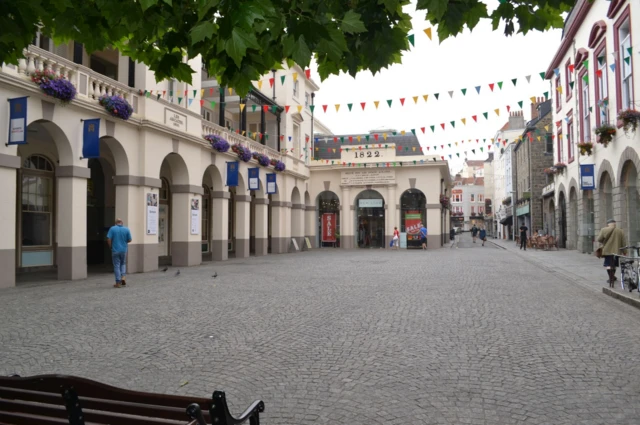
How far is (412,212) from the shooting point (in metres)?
36.2

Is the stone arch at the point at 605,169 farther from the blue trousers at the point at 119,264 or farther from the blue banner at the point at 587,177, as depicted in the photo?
the blue trousers at the point at 119,264

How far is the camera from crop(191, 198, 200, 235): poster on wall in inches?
784

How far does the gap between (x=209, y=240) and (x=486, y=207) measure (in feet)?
255

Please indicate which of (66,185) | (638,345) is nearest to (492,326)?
(638,345)

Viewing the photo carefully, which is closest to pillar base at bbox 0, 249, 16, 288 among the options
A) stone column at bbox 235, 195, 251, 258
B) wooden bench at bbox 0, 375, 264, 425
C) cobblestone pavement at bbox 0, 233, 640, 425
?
cobblestone pavement at bbox 0, 233, 640, 425

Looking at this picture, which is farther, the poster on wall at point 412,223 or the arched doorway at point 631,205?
the poster on wall at point 412,223

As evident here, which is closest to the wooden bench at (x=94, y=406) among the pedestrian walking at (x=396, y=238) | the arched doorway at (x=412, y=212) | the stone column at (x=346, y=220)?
the pedestrian walking at (x=396, y=238)

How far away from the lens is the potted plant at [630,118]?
16469 millimetres

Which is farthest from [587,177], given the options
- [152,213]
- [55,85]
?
[55,85]

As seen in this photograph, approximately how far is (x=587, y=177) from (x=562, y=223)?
10069 mm

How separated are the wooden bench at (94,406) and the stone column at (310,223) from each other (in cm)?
3441

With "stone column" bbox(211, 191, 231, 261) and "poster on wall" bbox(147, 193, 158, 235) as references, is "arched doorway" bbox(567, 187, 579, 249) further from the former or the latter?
"poster on wall" bbox(147, 193, 158, 235)

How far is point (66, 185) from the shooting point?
14.1 metres

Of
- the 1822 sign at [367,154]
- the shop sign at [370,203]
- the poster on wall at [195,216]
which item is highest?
the 1822 sign at [367,154]
